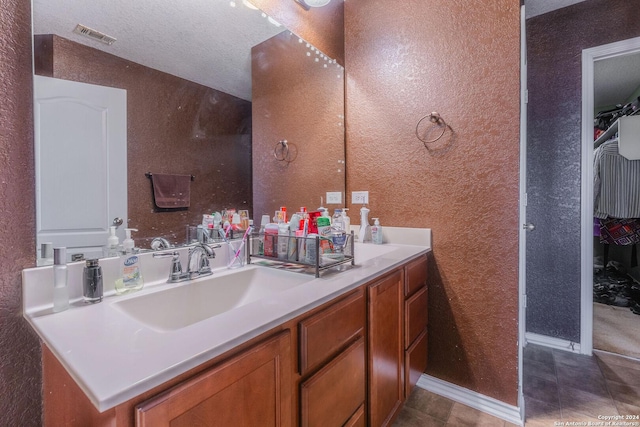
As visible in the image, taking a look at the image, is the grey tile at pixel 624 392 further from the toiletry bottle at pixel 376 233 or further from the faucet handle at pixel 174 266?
the faucet handle at pixel 174 266

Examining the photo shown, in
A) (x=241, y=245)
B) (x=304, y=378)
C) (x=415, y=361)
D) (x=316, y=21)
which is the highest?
(x=316, y=21)

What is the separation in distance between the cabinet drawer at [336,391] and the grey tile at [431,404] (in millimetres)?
709

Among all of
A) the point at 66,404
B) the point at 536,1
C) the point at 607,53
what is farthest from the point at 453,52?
the point at 66,404

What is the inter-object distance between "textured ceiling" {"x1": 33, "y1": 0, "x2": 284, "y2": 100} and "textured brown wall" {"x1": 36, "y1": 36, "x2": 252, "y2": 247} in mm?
40

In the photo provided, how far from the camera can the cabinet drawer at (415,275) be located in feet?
4.72

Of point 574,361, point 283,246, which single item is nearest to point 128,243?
point 283,246

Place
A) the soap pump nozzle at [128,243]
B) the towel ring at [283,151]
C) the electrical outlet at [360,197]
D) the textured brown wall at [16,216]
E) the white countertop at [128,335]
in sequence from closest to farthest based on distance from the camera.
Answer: the white countertop at [128,335] → the textured brown wall at [16,216] → the soap pump nozzle at [128,243] → the towel ring at [283,151] → the electrical outlet at [360,197]

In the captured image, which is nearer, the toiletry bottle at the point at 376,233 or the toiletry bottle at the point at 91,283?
the toiletry bottle at the point at 91,283

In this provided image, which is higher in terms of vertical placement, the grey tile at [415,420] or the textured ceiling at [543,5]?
the textured ceiling at [543,5]

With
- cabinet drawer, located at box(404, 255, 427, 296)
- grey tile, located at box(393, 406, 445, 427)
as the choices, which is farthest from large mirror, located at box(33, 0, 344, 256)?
grey tile, located at box(393, 406, 445, 427)

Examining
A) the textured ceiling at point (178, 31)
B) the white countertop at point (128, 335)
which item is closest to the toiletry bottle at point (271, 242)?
the white countertop at point (128, 335)

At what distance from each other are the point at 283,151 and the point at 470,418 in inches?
66.5

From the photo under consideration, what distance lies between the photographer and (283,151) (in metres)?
1.70

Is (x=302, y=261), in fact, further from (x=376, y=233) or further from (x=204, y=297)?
(x=376, y=233)
